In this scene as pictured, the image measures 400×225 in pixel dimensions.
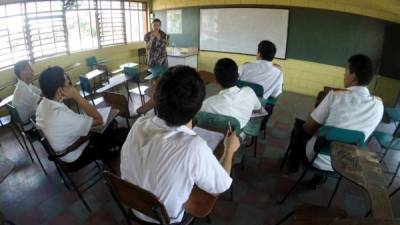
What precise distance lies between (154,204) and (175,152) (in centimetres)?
29

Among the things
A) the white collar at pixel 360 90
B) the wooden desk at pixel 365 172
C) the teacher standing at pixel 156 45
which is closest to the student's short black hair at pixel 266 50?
the white collar at pixel 360 90

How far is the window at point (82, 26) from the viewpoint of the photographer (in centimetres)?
Answer: 570

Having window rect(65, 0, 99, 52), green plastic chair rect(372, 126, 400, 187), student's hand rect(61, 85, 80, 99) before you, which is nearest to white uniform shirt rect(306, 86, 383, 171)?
green plastic chair rect(372, 126, 400, 187)

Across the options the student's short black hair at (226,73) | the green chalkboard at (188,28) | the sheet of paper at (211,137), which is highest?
the green chalkboard at (188,28)

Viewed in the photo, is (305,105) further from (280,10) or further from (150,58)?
(150,58)

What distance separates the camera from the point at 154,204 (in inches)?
49.5

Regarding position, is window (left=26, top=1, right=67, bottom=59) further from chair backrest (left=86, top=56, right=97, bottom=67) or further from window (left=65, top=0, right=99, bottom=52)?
chair backrest (left=86, top=56, right=97, bottom=67)

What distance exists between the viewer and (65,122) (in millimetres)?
2135

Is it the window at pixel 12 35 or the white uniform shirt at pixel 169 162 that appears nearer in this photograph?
the white uniform shirt at pixel 169 162

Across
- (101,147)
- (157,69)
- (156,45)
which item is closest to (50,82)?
(101,147)

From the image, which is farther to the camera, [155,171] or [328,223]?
[155,171]

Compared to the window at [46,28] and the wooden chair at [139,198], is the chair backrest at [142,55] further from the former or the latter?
the wooden chair at [139,198]

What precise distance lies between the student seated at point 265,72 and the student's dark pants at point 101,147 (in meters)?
1.58

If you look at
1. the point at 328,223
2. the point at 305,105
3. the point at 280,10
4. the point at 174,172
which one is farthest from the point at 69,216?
the point at 280,10
